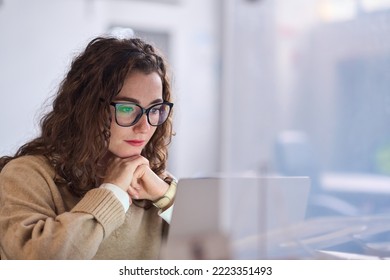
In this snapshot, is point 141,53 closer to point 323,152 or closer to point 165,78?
point 165,78

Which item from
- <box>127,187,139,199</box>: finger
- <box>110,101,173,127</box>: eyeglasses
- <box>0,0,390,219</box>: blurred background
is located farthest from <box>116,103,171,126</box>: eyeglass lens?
<box>0,0,390,219</box>: blurred background

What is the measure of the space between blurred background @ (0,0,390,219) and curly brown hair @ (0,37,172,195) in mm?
223

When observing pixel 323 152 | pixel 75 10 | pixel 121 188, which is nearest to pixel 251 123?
pixel 323 152

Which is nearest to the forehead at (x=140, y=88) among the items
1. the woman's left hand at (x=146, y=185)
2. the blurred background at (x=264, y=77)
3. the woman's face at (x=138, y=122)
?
the woman's face at (x=138, y=122)

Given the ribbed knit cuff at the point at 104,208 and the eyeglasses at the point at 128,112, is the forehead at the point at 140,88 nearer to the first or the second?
the eyeglasses at the point at 128,112

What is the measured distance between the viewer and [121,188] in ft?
2.91

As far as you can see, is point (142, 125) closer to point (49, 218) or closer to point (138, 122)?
point (138, 122)

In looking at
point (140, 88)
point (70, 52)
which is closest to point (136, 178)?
point (140, 88)

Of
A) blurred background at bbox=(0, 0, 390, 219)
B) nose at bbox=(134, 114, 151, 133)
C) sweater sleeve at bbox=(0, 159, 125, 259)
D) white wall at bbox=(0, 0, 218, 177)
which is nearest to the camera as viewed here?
sweater sleeve at bbox=(0, 159, 125, 259)

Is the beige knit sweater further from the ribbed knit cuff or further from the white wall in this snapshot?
the white wall

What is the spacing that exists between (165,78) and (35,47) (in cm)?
41

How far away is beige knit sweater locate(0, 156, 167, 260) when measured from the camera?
82 cm

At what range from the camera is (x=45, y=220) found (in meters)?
0.83

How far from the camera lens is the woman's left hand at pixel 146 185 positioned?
3.06ft
